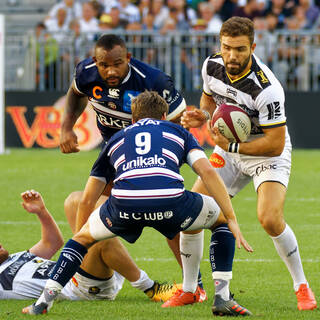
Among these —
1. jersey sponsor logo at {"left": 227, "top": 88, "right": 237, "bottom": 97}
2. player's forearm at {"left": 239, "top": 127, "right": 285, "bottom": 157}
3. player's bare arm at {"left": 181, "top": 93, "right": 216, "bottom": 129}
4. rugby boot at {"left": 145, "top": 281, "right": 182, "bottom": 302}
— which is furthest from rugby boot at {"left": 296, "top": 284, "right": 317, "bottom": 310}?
jersey sponsor logo at {"left": 227, "top": 88, "right": 237, "bottom": 97}

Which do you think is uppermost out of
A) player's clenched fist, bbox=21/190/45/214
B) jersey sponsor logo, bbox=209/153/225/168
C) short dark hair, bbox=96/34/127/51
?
short dark hair, bbox=96/34/127/51

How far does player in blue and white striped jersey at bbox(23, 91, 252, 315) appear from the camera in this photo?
5590 millimetres

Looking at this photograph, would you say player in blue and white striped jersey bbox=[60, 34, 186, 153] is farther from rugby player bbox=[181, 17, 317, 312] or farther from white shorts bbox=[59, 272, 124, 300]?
white shorts bbox=[59, 272, 124, 300]

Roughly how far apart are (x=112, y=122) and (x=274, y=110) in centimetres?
153

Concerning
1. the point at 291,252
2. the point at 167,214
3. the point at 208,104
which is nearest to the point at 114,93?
the point at 208,104

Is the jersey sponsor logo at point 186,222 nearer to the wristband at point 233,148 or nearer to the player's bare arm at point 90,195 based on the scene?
the player's bare arm at point 90,195

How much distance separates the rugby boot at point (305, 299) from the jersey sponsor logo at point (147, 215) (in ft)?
4.42

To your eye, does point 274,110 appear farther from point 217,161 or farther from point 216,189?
point 216,189

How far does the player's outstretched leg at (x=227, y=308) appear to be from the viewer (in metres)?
5.83

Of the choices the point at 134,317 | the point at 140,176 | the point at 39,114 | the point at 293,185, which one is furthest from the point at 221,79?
the point at 39,114

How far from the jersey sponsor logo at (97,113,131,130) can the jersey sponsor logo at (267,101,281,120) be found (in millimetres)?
1322

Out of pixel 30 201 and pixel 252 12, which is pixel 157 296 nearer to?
pixel 30 201

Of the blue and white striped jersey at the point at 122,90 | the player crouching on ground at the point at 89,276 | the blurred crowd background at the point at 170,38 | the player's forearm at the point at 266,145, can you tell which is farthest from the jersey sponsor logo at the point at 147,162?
the blurred crowd background at the point at 170,38

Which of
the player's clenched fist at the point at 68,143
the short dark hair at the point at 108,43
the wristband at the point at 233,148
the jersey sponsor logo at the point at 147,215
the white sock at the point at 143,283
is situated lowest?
the white sock at the point at 143,283
